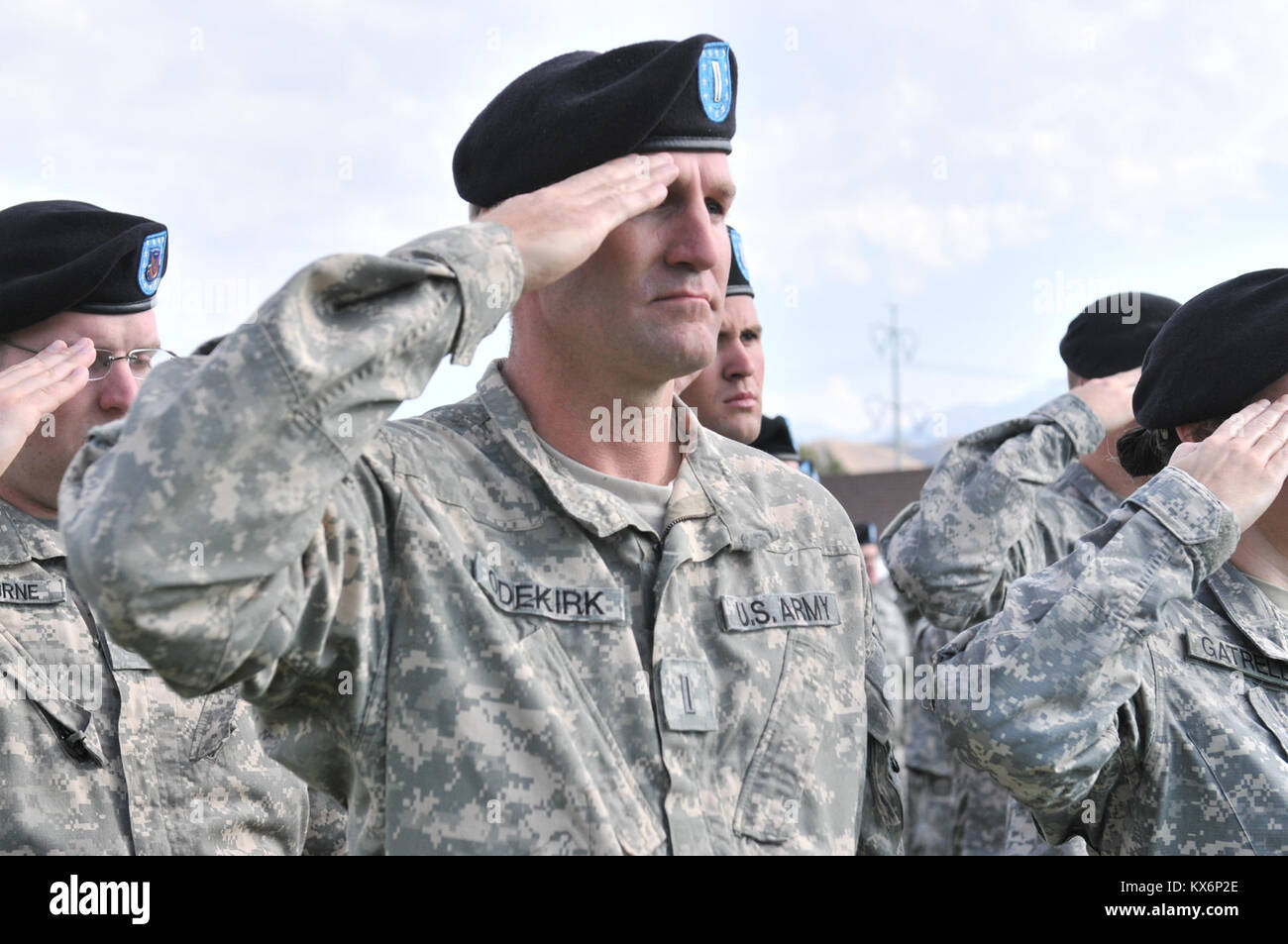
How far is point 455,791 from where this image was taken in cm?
230

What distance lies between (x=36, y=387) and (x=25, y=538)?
0.47m

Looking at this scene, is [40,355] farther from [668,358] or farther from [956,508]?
[956,508]

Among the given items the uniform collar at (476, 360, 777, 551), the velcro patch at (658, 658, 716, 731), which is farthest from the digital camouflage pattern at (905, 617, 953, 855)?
the velcro patch at (658, 658, 716, 731)

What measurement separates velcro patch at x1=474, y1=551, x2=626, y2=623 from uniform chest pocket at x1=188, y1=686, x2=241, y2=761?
1478mm

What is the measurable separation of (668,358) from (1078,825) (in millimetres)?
1562

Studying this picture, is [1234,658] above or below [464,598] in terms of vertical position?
below

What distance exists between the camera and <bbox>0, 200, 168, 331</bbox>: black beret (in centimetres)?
386

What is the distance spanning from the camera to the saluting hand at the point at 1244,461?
3.13 m

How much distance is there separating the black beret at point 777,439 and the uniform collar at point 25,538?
→ 11.8ft

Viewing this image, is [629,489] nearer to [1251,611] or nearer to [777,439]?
[1251,611]

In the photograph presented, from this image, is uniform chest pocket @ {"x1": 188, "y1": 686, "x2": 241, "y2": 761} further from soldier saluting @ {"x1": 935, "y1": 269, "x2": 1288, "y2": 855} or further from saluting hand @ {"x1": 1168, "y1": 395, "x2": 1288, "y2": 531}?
saluting hand @ {"x1": 1168, "y1": 395, "x2": 1288, "y2": 531}

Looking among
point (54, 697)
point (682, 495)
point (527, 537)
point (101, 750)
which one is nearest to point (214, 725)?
point (101, 750)

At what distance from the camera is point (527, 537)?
256 cm
